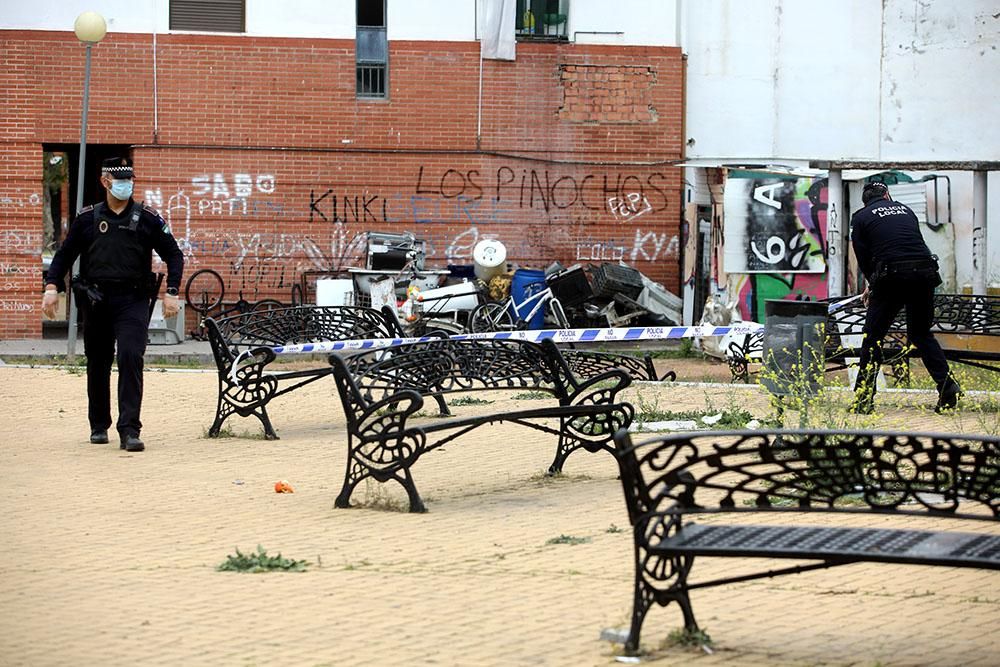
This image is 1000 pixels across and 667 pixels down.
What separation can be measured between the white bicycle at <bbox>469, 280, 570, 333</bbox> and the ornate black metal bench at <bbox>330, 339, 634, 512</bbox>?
38.9 feet

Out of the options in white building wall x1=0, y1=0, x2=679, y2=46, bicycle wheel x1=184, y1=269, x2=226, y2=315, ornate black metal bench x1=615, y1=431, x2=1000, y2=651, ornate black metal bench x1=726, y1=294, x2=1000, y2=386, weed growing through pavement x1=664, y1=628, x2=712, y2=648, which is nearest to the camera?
ornate black metal bench x1=615, y1=431, x2=1000, y2=651

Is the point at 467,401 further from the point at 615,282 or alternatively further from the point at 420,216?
the point at 420,216

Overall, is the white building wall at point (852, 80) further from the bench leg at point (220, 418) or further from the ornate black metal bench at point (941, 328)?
the bench leg at point (220, 418)

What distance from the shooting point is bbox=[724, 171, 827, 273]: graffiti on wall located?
21.7 meters

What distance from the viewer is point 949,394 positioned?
37.3 feet

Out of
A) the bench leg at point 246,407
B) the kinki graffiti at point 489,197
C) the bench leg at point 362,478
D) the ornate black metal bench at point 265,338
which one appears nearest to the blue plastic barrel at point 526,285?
the kinki graffiti at point 489,197

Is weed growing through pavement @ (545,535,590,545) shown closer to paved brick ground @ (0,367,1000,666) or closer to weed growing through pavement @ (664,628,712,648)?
paved brick ground @ (0,367,1000,666)

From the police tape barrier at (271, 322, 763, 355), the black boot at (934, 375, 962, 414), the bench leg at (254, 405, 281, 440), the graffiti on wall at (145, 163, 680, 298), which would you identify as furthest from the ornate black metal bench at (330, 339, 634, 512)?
the graffiti on wall at (145, 163, 680, 298)

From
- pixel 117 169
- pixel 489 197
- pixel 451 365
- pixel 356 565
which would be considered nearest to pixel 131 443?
pixel 117 169

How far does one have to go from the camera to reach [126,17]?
2381 centimetres

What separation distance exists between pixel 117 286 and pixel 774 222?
12892 millimetres

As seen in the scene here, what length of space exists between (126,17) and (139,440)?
14.7m

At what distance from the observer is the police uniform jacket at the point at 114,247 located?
10.7 metres

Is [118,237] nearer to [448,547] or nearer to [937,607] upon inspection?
[448,547]
